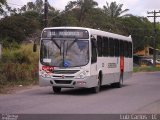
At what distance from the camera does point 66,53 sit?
21844 millimetres

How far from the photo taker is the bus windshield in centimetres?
2177

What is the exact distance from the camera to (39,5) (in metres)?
80.4

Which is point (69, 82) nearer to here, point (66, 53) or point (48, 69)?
point (48, 69)

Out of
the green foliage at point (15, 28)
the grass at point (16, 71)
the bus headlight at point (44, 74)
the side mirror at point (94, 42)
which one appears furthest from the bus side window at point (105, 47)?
the green foliage at point (15, 28)

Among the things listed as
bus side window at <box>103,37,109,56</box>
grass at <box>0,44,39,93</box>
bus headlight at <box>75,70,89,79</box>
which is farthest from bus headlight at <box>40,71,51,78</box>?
bus side window at <box>103,37,109,56</box>

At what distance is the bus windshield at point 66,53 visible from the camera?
71.4 ft

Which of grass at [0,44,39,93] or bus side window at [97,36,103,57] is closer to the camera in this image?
bus side window at [97,36,103,57]

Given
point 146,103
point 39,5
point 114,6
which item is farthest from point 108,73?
point 114,6

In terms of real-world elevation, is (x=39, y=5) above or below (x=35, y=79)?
above

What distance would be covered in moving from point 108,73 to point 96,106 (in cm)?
859

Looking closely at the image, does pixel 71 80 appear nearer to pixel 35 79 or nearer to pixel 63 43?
pixel 63 43

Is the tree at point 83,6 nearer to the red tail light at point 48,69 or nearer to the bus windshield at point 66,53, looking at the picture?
the bus windshield at point 66,53

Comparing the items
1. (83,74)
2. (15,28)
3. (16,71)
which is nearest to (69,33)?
(83,74)

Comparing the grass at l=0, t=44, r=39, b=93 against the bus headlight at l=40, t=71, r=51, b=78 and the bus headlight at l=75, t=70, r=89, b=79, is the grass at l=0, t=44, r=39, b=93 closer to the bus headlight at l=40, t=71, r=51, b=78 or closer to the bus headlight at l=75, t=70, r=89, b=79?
the bus headlight at l=40, t=71, r=51, b=78
